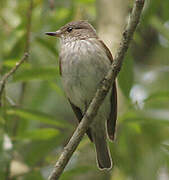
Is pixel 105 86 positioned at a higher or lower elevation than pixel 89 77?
higher

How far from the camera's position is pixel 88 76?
396 cm

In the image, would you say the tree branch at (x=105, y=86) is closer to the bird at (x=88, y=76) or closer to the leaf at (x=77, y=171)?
the leaf at (x=77, y=171)

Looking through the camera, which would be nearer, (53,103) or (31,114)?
(31,114)

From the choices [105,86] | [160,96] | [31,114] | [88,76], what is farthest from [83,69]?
[105,86]

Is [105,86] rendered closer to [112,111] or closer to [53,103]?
[112,111]

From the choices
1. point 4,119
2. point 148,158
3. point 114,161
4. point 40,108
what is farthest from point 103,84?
point 40,108

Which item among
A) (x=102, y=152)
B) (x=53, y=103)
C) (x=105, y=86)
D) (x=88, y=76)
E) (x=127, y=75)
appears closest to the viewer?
(x=105, y=86)

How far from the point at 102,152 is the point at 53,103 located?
67 cm

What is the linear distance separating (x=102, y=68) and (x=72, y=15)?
899 millimetres

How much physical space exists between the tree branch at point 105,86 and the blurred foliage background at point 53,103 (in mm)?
434

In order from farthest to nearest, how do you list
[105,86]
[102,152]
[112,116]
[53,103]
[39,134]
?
[53,103]
[102,152]
[112,116]
[39,134]
[105,86]

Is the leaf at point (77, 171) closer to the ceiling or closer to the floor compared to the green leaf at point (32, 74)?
closer to the floor

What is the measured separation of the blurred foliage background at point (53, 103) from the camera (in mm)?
3559

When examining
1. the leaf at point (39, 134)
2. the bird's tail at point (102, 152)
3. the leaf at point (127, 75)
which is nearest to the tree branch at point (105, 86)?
the leaf at point (127, 75)
